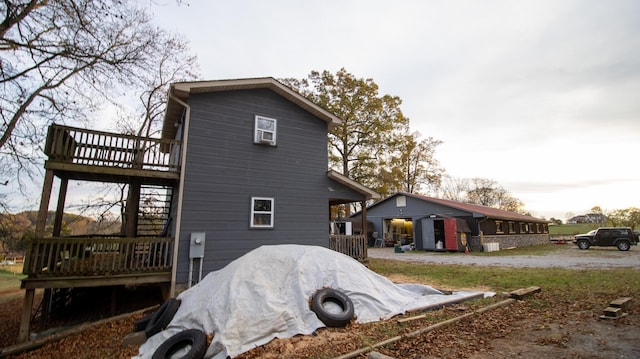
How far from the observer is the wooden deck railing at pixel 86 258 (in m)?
6.84

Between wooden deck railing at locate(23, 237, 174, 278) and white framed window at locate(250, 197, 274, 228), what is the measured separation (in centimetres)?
267

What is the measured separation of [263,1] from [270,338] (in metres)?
9.68

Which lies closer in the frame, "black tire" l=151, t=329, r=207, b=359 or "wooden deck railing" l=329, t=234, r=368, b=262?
"black tire" l=151, t=329, r=207, b=359

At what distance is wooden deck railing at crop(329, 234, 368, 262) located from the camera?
12070 mm

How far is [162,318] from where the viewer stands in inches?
222

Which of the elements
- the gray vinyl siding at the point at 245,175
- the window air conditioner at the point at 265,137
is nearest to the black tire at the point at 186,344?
the gray vinyl siding at the point at 245,175

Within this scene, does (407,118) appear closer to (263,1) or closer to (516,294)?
(263,1)

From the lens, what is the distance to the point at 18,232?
339 inches

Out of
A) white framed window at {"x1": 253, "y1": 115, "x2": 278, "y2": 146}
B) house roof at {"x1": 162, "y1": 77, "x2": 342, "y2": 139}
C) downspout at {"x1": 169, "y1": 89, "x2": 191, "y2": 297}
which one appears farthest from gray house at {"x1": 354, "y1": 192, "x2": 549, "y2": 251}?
downspout at {"x1": 169, "y1": 89, "x2": 191, "y2": 297}

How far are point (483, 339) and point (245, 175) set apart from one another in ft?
26.2

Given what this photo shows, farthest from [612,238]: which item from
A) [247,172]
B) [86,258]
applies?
[86,258]

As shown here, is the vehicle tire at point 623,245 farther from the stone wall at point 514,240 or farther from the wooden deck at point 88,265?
the wooden deck at point 88,265

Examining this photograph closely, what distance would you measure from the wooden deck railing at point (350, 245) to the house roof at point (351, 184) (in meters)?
2.00

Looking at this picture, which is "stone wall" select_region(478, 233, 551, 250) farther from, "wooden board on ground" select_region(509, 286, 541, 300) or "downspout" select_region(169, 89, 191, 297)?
"downspout" select_region(169, 89, 191, 297)
